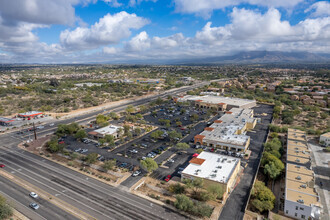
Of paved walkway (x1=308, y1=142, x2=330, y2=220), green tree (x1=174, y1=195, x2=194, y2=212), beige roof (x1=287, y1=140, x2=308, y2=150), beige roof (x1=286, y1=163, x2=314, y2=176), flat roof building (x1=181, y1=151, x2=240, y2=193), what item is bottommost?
paved walkway (x1=308, y1=142, x2=330, y2=220)

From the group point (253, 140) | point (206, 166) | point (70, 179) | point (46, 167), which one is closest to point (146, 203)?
point (206, 166)

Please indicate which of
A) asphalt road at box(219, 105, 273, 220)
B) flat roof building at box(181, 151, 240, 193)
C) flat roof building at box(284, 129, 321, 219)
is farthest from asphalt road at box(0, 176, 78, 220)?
flat roof building at box(284, 129, 321, 219)

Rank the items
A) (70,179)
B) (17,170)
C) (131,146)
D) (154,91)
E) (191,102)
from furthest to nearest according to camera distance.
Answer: (154,91) < (191,102) < (131,146) < (17,170) < (70,179)

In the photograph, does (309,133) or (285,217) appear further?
(309,133)

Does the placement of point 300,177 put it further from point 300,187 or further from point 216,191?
point 216,191

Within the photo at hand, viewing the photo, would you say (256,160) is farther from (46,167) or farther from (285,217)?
(46,167)

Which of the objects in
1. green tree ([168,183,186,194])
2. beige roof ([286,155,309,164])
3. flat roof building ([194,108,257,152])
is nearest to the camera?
green tree ([168,183,186,194])

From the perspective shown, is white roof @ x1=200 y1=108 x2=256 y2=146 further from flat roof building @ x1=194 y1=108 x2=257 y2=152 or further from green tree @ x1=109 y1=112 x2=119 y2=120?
green tree @ x1=109 y1=112 x2=119 y2=120
